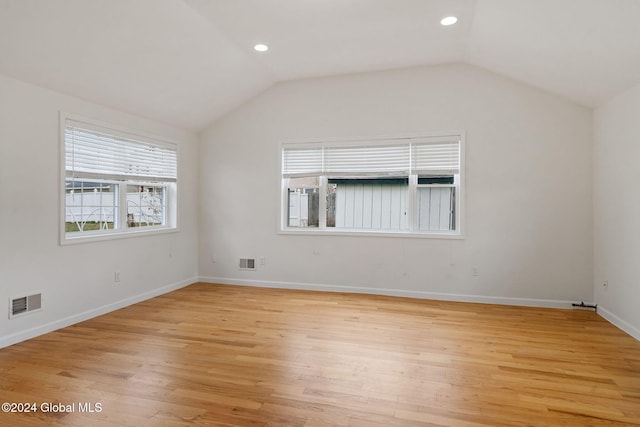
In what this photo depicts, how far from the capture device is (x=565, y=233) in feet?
14.5

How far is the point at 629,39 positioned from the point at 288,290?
14.8 ft

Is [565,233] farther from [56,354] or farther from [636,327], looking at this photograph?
[56,354]

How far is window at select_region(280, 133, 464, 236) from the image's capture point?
4.90 m

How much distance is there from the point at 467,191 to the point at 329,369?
3069 mm

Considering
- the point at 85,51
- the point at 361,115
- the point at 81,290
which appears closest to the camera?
the point at 85,51

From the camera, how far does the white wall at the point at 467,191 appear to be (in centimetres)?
444

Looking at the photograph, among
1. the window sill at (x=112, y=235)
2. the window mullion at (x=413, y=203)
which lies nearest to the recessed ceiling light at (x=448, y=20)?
the window mullion at (x=413, y=203)

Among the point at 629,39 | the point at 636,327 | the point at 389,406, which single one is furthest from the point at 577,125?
the point at 389,406

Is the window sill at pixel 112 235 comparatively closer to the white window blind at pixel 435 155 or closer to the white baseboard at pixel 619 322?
the white window blind at pixel 435 155

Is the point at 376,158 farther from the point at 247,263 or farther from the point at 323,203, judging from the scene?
the point at 247,263

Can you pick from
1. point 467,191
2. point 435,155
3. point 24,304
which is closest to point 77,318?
point 24,304

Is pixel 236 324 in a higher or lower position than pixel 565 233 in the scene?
lower

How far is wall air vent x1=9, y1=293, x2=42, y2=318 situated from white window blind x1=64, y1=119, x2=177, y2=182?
1241mm

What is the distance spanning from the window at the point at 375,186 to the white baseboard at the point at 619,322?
1777mm
